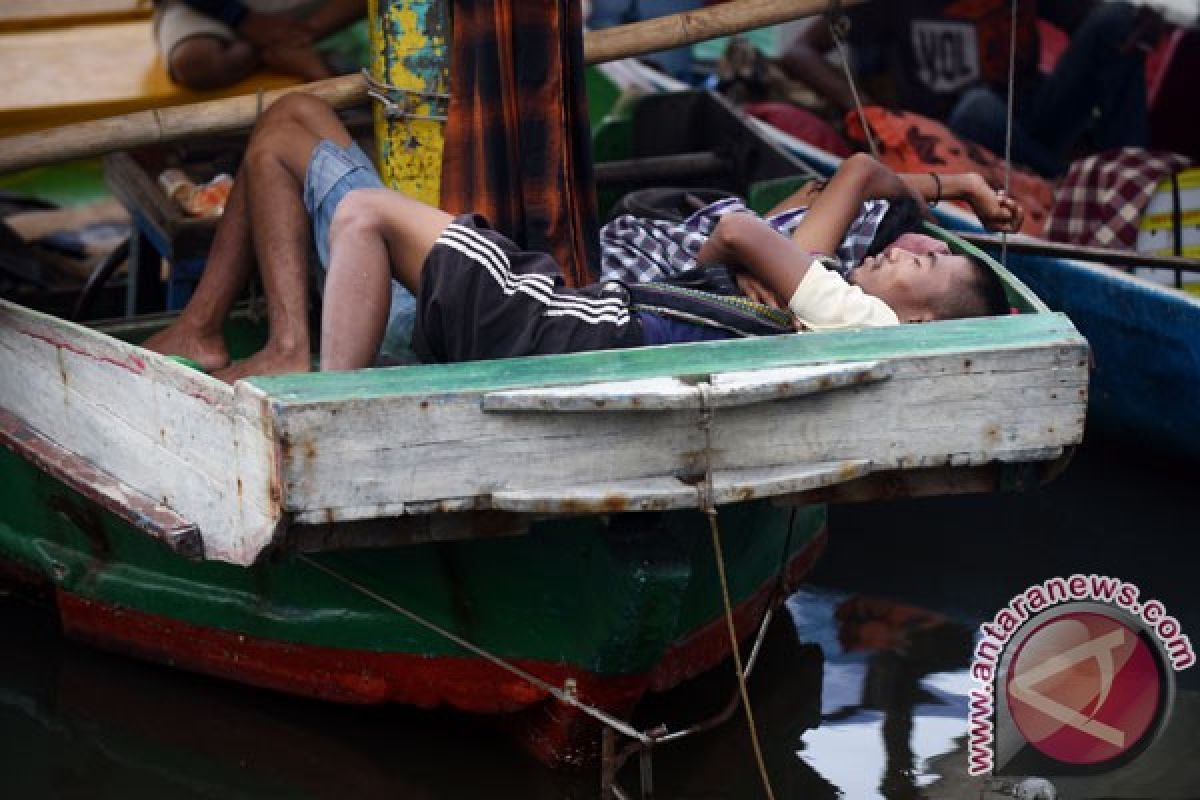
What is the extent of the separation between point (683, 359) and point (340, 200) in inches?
40.0

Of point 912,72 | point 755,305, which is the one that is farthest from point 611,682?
point 912,72

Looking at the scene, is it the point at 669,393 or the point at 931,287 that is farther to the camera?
the point at 931,287

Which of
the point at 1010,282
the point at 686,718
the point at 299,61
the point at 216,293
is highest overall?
the point at 299,61

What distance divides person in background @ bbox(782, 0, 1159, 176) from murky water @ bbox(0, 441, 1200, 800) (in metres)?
2.46

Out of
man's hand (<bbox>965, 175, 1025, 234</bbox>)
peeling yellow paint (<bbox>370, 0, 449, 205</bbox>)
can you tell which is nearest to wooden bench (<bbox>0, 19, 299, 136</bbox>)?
peeling yellow paint (<bbox>370, 0, 449, 205</bbox>)

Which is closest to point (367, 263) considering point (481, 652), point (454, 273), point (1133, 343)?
point (454, 273)

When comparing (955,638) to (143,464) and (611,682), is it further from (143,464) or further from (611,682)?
(143,464)

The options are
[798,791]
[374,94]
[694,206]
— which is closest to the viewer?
[798,791]

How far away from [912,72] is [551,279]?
14.2 feet

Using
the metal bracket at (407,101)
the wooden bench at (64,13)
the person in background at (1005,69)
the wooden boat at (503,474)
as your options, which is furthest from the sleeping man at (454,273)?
the wooden bench at (64,13)

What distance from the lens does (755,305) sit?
330cm

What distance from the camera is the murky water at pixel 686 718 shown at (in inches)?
142

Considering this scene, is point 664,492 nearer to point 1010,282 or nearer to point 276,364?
point 1010,282
